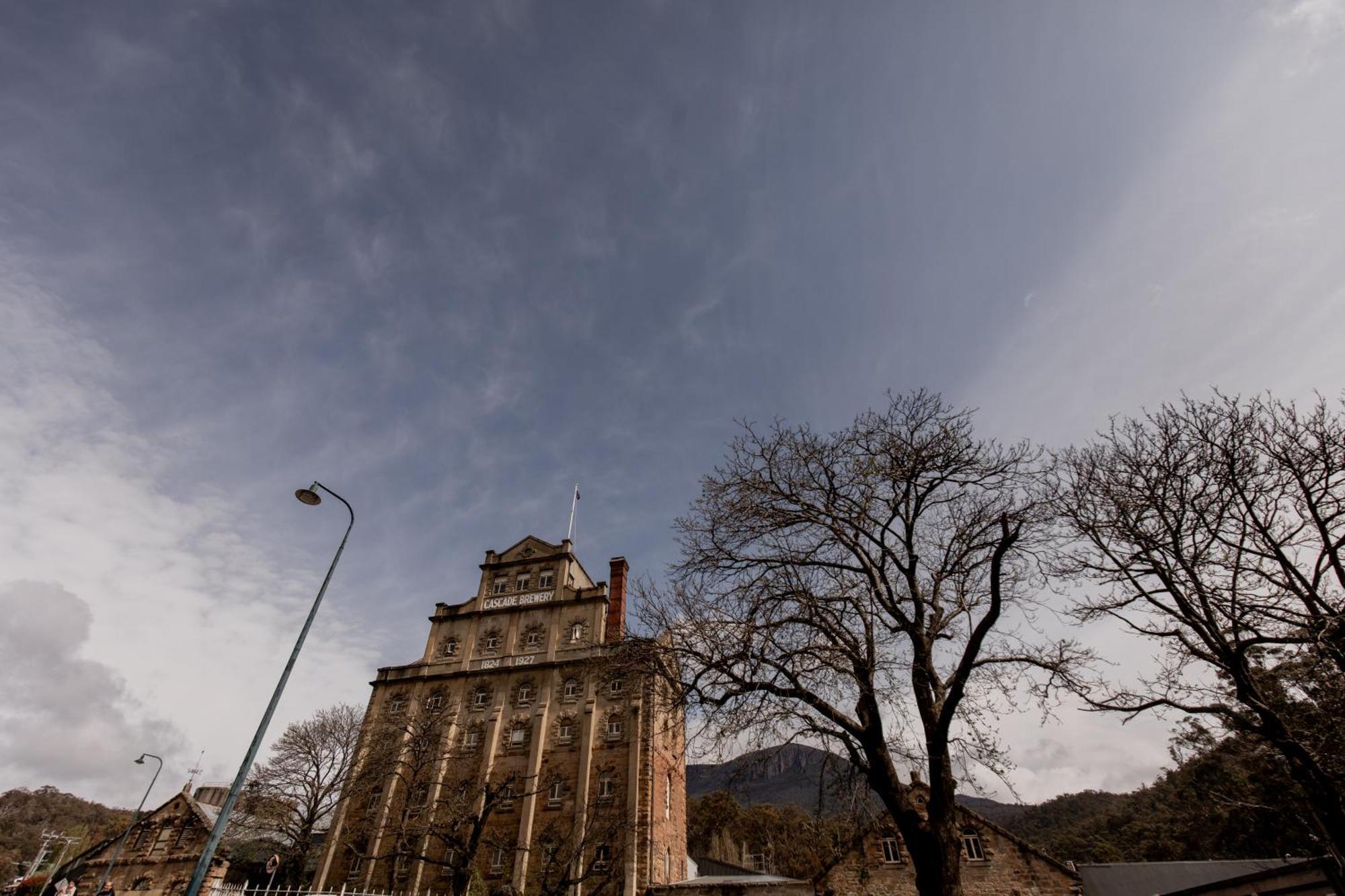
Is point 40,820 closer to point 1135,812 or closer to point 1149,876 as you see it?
point 1149,876

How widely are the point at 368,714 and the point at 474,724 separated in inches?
272

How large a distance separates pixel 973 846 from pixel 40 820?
111695 millimetres

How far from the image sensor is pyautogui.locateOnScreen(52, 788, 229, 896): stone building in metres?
32.8

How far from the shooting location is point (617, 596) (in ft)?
115

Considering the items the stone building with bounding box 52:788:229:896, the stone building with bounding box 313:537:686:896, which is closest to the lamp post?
the stone building with bounding box 313:537:686:896

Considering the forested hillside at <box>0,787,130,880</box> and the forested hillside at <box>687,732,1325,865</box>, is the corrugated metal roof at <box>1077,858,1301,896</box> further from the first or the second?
the forested hillside at <box>0,787,130,880</box>

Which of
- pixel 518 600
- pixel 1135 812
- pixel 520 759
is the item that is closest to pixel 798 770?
pixel 520 759

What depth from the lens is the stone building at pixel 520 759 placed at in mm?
25766

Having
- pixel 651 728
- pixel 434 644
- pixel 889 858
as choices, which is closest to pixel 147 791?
pixel 434 644

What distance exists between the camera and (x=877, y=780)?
1061 centimetres

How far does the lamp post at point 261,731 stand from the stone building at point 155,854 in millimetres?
31644

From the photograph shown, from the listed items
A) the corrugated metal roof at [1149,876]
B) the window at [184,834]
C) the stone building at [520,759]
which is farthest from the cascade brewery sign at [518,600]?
the corrugated metal roof at [1149,876]

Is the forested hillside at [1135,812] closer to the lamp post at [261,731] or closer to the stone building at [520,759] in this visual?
the stone building at [520,759]

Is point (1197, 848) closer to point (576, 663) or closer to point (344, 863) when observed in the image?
point (576, 663)
